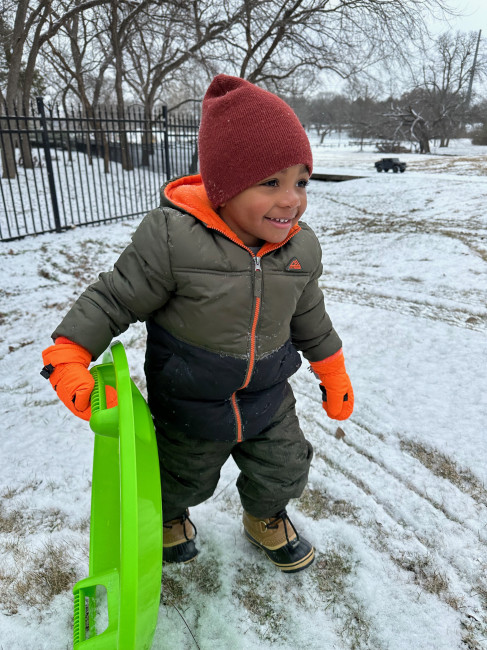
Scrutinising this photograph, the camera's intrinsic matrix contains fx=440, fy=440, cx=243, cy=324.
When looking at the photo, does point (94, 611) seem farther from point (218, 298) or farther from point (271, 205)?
point (271, 205)

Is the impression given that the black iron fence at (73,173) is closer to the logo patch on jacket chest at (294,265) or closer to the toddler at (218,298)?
the toddler at (218,298)

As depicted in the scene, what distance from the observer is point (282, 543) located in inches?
68.1

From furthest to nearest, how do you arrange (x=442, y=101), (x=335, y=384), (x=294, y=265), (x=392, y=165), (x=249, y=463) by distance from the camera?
(x=442, y=101) → (x=392, y=165) → (x=335, y=384) → (x=249, y=463) → (x=294, y=265)

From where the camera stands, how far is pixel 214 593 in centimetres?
163

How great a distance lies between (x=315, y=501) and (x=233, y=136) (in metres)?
1.63

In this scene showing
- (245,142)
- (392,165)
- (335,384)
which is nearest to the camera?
(245,142)

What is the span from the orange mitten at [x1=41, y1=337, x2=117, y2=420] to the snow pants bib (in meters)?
0.45

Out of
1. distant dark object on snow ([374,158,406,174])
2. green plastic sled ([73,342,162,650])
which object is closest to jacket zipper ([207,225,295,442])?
green plastic sled ([73,342,162,650])

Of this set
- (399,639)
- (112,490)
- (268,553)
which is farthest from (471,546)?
(112,490)

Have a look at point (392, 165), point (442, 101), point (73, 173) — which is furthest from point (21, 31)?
point (442, 101)

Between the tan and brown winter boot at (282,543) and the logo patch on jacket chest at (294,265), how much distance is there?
101 cm

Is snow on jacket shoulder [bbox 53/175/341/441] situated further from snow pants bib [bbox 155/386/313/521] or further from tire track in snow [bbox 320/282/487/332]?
tire track in snow [bbox 320/282/487/332]

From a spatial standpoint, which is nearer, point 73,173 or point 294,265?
point 294,265

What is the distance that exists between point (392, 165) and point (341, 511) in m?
14.8
